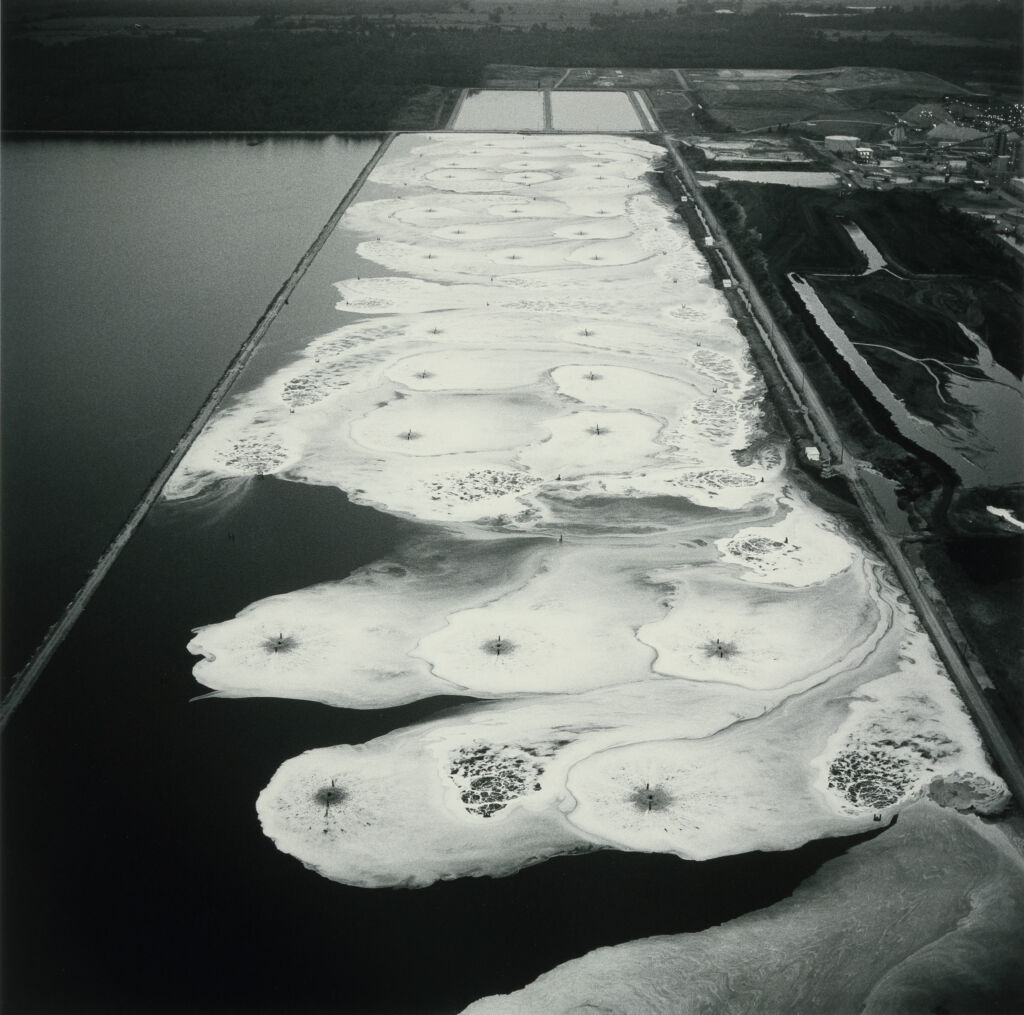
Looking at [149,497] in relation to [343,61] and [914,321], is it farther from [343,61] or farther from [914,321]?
[343,61]

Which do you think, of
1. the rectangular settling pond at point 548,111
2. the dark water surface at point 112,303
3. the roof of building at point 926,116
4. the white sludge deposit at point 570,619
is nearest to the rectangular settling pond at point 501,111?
the rectangular settling pond at point 548,111

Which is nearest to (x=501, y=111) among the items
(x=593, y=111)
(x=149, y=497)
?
(x=593, y=111)

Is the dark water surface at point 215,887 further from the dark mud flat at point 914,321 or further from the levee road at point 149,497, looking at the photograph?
the dark mud flat at point 914,321

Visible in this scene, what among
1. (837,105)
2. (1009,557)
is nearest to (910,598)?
(1009,557)

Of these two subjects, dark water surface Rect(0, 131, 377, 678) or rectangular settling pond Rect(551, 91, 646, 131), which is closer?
dark water surface Rect(0, 131, 377, 678)

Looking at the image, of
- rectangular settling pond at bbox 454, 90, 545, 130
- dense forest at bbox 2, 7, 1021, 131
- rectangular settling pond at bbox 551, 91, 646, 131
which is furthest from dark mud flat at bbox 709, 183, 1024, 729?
dense forest at bbox 2, 7, 1021, 131

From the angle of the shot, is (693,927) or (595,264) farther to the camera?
(595,264)

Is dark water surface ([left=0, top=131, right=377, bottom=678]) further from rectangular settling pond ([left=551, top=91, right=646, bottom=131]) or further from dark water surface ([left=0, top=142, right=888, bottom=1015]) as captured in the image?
rectangular settling pond ([left=551, top=91, right=646, bottom=131])

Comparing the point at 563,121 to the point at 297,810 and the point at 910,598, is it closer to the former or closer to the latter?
the point at 910,598
